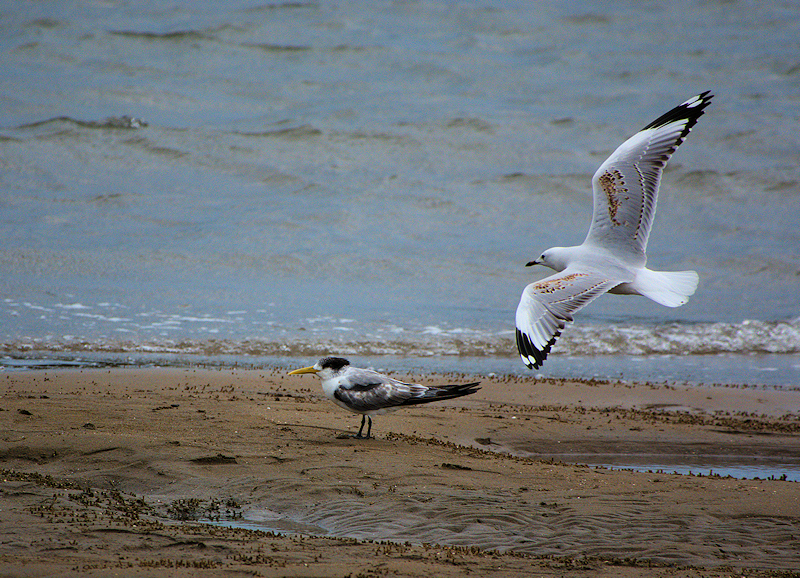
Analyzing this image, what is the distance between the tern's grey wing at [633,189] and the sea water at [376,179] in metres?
2.10

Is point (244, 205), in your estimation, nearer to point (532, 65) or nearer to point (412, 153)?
point (412, 153)

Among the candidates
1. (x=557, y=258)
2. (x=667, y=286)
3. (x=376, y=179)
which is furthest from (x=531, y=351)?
(x=376, y=179)

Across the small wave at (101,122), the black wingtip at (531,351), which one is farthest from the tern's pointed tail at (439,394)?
the small wave at (101,122)

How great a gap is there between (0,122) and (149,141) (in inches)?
168

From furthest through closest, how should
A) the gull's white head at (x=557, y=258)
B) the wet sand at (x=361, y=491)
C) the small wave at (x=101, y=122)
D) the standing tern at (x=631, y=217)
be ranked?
the small wave at (x=101, y=122)
the gull's white head at (x=557, y=258)
the standing tern at (x=631, y=217)
the wet sand at (x=361, y=491)

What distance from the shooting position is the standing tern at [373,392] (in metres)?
6.00

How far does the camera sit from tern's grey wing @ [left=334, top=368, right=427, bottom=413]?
6.00 m

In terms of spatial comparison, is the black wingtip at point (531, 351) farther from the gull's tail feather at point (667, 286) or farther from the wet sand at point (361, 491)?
the gull's tail feather at point (667, 286)

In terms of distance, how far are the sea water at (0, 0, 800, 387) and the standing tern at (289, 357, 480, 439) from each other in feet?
10.8

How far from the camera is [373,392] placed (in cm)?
603

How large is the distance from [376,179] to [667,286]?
13.0 m

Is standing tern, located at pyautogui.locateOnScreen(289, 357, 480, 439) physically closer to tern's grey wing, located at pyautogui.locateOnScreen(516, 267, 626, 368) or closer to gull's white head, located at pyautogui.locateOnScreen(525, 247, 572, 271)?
tern's grey wing, located at pyautogui.locateOnScreen(516, 267, 626, 368)

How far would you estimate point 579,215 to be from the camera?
17.9 metres

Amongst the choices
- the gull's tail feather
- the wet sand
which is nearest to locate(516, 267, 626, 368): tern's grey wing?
the gull's tail feather
